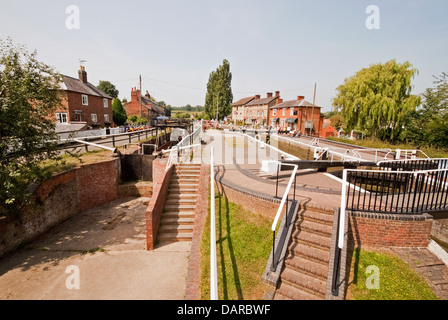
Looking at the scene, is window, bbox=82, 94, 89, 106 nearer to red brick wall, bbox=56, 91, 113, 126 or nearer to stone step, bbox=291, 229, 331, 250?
red brick wall, bbox=56, 91, 113, 126

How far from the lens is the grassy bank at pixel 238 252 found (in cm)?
471

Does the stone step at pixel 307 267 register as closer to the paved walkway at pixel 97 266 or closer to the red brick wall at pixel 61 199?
the paved walkway at pixel 97 266

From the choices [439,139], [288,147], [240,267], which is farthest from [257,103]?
[240,267]

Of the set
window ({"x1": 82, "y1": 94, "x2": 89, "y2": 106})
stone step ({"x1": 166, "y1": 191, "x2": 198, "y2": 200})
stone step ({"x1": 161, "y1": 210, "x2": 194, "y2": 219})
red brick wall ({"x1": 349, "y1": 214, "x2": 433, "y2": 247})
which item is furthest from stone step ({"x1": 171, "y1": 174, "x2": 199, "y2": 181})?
window ({"x1": 82, "y1": 94, "x2": 89, "y2": 106})

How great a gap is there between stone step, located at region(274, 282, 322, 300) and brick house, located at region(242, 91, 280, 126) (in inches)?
2042

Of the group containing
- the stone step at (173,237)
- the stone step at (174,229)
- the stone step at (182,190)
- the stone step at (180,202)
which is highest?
the stone step at (182,190)

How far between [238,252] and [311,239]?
187 cm

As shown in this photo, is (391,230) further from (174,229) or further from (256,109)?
(256,109)

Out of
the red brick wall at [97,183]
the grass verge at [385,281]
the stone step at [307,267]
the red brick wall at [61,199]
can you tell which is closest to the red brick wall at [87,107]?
the red brick wall at [97,183]

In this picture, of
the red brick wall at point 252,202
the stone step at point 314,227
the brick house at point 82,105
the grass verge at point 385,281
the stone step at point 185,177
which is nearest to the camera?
the grass verge at point 385,281

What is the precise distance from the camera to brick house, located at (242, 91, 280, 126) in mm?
55812

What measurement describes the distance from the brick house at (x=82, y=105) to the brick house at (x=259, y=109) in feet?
116

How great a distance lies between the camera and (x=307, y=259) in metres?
5.09

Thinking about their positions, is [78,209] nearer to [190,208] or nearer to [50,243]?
[50,243]
